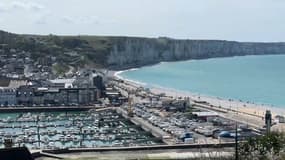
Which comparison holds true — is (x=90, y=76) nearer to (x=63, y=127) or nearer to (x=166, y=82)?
(x=63, y=127)

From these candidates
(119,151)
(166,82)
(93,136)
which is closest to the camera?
(119,151)

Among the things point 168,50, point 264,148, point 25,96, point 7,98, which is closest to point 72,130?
point 25,96

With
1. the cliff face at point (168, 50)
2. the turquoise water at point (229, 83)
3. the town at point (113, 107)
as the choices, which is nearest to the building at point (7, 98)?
the town at point (113, 107)

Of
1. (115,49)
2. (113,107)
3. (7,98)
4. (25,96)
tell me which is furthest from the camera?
(115,49)

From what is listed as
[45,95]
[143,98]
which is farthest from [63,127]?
[143,98]

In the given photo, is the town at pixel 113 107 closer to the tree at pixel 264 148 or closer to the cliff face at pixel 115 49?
the tree at pixel 264 148

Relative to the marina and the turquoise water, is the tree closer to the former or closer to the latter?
the marina

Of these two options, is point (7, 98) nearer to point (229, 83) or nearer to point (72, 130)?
point (72, 130)
